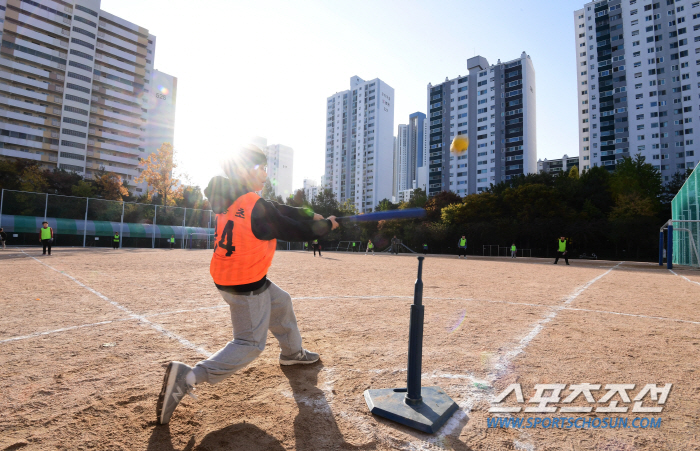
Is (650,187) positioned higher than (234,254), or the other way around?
(650,187)

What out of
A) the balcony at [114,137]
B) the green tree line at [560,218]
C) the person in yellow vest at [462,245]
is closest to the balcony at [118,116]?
the balcony at [114,137]

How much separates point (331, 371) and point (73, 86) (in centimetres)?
9375

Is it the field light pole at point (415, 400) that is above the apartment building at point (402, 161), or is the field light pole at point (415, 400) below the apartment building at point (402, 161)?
below

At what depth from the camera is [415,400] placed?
244cm

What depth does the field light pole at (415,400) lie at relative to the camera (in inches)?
89.9

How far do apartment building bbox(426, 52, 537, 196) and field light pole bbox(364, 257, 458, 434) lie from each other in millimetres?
87294

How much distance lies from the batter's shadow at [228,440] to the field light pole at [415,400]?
742 millimetres

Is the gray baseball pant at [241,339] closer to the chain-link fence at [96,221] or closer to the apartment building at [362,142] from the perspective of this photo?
the chain-link fence at [96,221]

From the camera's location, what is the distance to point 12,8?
65688 mm

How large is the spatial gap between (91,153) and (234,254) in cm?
9120

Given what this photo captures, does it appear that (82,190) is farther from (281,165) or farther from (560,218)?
(281,165)

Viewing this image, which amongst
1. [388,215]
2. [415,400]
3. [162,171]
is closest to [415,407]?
[415,400]

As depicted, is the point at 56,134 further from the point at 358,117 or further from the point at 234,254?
the point at 234,254

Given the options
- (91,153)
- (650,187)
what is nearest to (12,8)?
(91,153)
